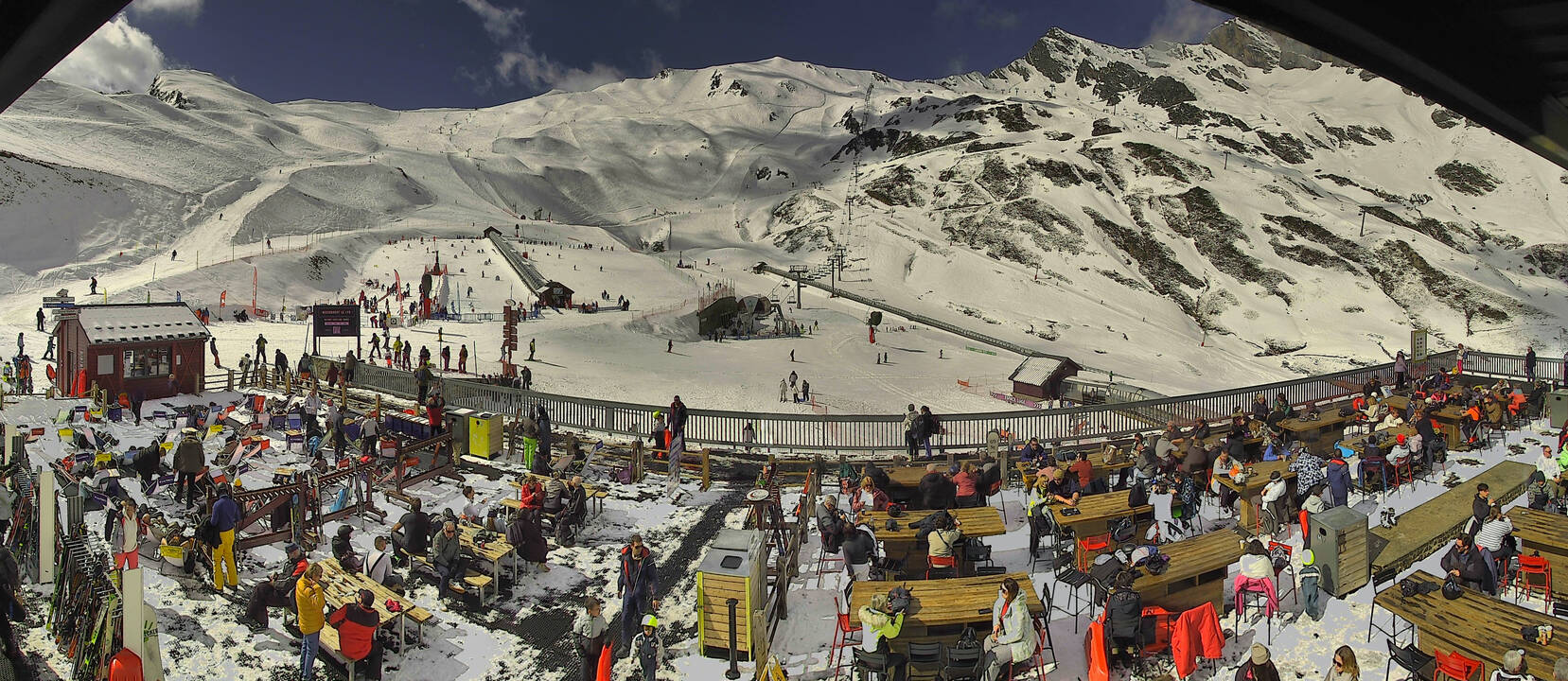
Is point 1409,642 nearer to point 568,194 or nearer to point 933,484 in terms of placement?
point 933,484

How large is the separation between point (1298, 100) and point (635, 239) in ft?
460

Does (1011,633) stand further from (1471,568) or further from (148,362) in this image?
(148,362)

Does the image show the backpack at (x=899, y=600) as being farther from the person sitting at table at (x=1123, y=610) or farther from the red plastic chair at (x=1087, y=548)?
the red plastic chair at (x=1087, y=548)

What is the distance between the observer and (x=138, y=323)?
23.0 m

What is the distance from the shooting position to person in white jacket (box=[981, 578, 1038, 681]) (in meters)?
7.83

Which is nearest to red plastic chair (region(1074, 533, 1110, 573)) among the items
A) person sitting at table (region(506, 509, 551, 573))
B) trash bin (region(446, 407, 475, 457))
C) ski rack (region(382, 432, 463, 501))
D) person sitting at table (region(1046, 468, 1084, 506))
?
person sitting at table (region(1046, 468, 1084, 506))

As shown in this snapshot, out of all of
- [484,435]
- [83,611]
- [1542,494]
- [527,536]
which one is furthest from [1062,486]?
[83,611]

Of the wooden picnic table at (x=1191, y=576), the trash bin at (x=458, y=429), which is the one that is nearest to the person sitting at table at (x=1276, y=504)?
the wooden picnic table at (x=1191, y=576)

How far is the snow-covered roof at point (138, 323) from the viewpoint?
72.1 feet

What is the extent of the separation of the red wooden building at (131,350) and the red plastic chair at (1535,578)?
3042 centimetres

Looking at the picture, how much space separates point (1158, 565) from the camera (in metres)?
8.86

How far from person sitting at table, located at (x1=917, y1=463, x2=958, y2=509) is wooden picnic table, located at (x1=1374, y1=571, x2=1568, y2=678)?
5495 mm

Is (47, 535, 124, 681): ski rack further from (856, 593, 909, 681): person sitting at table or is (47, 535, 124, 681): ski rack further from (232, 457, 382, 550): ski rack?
(856, 593, 909, 681): person sitting at table

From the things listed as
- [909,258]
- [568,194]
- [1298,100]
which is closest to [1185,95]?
[1298,100]
